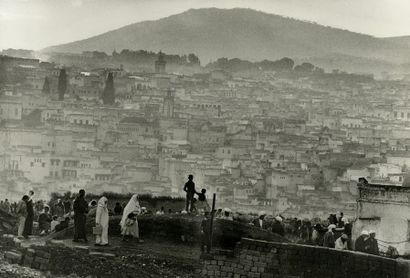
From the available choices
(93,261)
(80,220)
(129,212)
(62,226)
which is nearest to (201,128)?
(62,226)

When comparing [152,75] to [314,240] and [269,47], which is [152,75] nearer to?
[269,47]

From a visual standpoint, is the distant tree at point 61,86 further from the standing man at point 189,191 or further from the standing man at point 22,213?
the standing man at point 22,213

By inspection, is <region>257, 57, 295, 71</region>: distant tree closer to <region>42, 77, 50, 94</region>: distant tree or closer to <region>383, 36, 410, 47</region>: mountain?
<region>383, 36, 410, 47</region>: mountain

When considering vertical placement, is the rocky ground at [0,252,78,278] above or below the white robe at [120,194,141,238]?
below

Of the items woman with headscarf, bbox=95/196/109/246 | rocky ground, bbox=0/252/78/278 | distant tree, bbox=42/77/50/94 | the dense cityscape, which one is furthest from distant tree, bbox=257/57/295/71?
rocky ground, bbox=0/252/78/278

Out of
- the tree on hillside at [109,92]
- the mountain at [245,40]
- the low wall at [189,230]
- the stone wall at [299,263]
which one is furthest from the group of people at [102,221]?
the tree on hillside at [109,92]

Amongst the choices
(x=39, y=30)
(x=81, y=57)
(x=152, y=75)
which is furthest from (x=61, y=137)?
(x=39, y=30)
